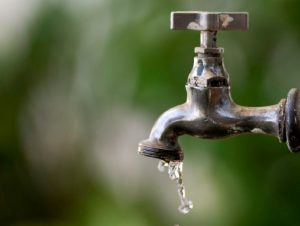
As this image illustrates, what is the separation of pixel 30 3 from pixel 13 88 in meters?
0.22

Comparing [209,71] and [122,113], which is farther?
[122,113]

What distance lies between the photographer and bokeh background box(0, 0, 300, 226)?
1247 mm

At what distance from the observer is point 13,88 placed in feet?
5.19

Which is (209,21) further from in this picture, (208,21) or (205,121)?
(205,121)

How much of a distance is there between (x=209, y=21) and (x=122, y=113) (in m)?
0.85

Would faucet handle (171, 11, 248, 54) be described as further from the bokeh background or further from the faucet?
the bokeh background

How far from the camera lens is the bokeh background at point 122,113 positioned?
125cm

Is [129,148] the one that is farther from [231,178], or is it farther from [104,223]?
[231,178]

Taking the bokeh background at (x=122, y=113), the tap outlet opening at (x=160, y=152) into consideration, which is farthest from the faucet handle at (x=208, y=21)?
the bokeh background at (x=122, y=113)

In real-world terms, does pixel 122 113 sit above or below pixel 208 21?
below

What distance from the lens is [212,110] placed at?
680 mm

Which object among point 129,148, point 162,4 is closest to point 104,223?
point 129,148

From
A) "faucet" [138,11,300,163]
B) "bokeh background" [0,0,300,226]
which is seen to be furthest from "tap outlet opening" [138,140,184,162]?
"bokeh background" [0,0,300,226]

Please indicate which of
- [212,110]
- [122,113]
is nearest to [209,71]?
[212,110]
